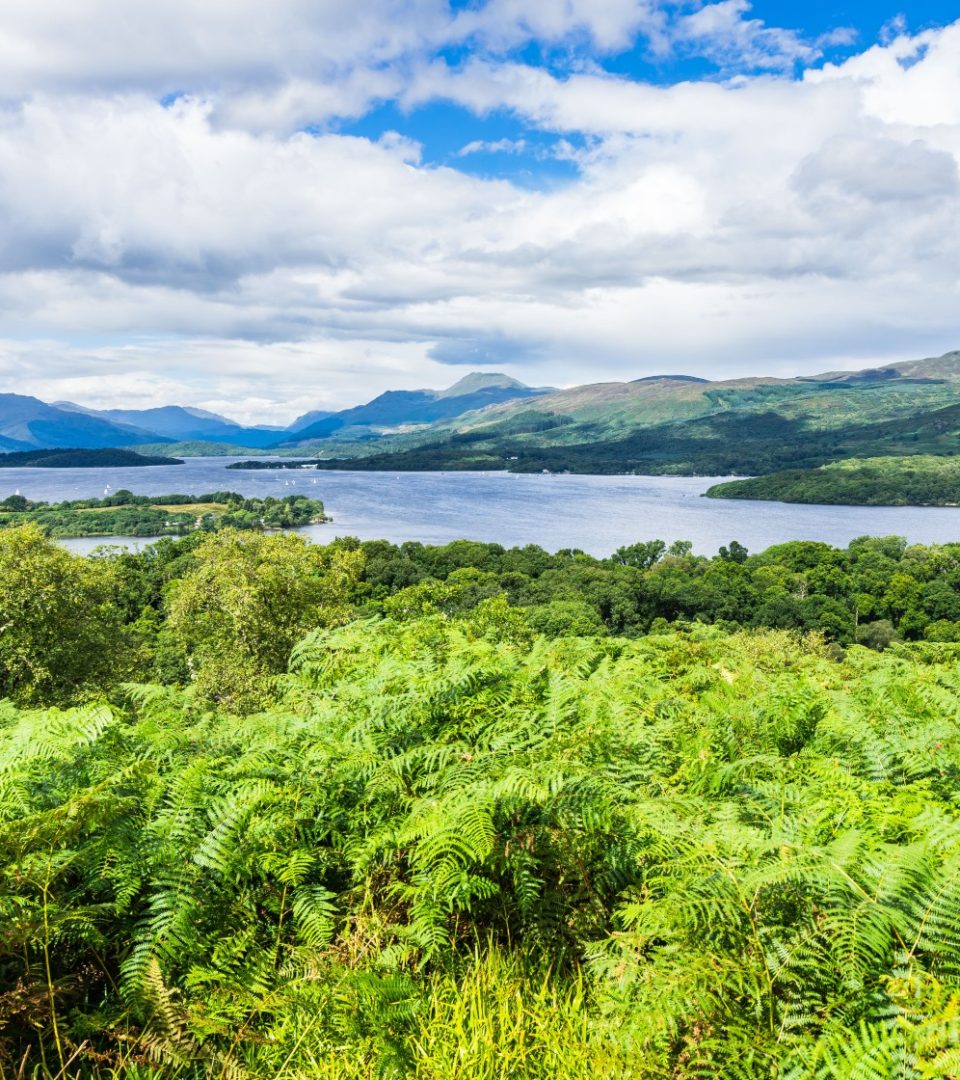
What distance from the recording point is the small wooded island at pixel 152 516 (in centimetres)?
10512

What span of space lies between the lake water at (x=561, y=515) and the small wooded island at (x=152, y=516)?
413 centimetres

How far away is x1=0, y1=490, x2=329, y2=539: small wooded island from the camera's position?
105125 millimetres

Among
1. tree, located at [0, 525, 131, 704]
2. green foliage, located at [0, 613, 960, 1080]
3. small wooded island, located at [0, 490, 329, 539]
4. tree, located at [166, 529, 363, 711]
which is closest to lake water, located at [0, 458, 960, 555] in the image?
small wooded island, located at [0, 490, 329, 539]

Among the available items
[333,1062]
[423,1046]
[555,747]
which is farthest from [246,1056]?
[555,747]

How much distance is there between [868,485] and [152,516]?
517 feet

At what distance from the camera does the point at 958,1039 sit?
201cm

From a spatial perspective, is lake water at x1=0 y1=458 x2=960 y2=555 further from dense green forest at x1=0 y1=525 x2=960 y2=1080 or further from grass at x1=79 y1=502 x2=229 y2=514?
dense green forest at x1=0 y1=525 x2=960 y2=1080

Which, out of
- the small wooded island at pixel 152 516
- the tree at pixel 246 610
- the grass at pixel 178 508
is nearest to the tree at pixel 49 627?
the tree at pixel 246 610

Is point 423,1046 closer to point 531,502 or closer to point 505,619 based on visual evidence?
point 505,619

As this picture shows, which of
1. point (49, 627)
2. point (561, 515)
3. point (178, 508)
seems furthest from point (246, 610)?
point (178, 508)

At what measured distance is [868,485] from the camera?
162 meters

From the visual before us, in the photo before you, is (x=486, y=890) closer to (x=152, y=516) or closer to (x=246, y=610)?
(x=246, y=610)

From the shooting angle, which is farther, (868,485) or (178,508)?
(868,485)

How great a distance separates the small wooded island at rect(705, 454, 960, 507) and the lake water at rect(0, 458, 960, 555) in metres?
5.90
